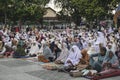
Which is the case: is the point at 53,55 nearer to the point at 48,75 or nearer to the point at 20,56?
the point at 20,56

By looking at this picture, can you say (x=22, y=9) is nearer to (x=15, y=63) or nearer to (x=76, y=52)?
(x=15, y=63)

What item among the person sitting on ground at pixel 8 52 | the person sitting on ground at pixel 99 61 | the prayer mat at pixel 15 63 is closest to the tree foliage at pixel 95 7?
the person sitting on ground at pixel 8 52

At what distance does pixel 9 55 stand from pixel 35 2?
28.4 m

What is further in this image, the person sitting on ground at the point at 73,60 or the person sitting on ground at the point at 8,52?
the person sitting on ground at the point at 8,52

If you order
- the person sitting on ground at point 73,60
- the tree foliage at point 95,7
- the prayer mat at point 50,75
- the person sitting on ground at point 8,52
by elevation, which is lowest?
the person sitting on ground at point 8,52

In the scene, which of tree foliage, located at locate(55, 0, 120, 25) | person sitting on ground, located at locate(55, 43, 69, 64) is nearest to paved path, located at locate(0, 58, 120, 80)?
person sitting on ground, located at locate(55, 43, 69, 64)

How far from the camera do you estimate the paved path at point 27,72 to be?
435 inches

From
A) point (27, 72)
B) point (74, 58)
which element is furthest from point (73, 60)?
point (27, 72)

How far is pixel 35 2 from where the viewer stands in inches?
1783

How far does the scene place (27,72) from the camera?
1222cm

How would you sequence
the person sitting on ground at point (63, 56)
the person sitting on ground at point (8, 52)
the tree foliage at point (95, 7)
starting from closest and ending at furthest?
the person sitting on ground at point (63, 56)
the person sitting on ground at point (8, 52)
the tree foliage at point (95, 7)

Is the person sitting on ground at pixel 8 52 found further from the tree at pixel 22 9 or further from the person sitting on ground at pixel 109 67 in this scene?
the tree at pixel 22 9

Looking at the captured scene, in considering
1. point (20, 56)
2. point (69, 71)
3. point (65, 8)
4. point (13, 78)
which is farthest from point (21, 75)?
point (65, 8)

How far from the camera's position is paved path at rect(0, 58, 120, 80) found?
11047mm
